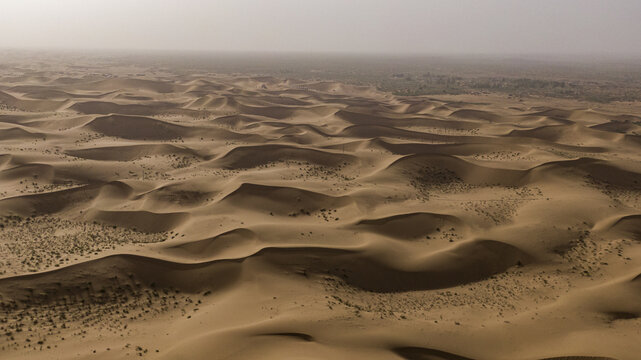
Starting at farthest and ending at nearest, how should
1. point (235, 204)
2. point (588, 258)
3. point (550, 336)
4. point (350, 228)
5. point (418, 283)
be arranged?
point (235, 204)
point (350, 228)
point (588, 258)
point (418, 283)
point (550, 336)

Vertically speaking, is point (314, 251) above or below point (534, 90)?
below

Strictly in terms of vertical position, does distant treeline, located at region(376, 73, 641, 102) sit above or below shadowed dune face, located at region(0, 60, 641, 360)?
above

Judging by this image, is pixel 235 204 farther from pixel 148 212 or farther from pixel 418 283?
pixel 418 283

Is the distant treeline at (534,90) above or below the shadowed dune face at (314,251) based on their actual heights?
above

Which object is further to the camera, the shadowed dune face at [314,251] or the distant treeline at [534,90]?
the distant treeline at [534,90]

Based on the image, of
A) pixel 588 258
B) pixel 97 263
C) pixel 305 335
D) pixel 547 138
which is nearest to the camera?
pixel 305 335

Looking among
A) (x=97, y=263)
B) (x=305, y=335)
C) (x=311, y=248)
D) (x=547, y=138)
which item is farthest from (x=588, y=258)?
(x=547, y=138)

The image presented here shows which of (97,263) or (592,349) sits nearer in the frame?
(592,349)

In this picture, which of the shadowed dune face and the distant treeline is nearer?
the shadowed dune face
